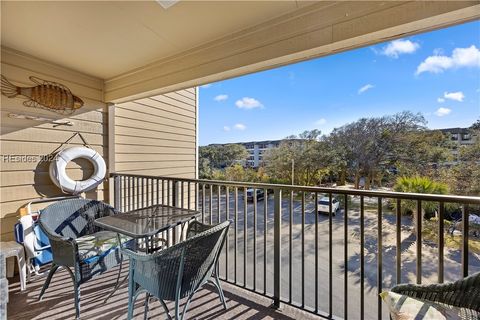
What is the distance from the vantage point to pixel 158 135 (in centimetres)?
480

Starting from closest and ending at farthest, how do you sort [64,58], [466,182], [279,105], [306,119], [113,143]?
[64,58], [113,143], [466,182], [306,119], [279,105]

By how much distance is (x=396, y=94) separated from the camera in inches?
608

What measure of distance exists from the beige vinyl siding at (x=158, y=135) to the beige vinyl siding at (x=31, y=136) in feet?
1.82

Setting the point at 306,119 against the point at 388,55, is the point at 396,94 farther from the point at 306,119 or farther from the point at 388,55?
the point at 306,119

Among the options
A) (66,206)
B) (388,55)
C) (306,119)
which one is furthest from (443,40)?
(66,206)

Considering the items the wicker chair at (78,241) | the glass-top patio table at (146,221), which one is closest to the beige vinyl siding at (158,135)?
the wicker chair at (78,241)

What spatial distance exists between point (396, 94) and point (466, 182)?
29.4 ft

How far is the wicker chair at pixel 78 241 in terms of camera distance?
1918 millimetres

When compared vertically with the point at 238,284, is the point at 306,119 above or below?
above

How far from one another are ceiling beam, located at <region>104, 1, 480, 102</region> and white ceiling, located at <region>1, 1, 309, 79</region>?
4.2 inches

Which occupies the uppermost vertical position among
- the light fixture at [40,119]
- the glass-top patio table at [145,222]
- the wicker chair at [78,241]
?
the light fixture at [40,119]

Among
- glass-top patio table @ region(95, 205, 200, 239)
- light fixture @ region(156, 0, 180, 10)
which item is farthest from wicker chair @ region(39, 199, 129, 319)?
light fixture @ region(156, 0, 180, 10)

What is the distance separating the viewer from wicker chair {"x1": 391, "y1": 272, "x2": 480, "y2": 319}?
122 cm

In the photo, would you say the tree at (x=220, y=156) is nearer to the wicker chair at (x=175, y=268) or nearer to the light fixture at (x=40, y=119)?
the light fixture at (x=40, y=119)
